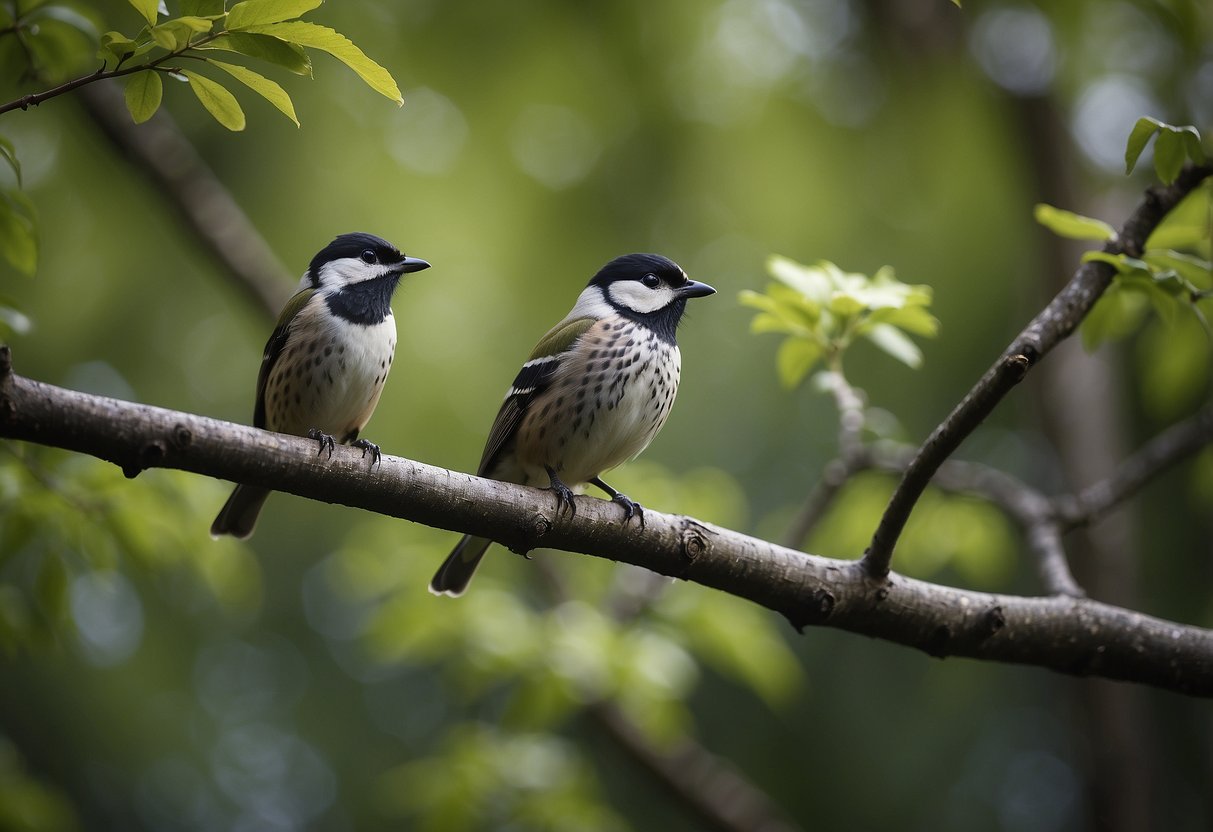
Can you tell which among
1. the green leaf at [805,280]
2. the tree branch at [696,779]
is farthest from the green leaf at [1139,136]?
the tree branch at [696,779]

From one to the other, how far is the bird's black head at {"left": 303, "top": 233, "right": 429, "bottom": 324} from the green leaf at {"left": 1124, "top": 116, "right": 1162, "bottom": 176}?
101 inches

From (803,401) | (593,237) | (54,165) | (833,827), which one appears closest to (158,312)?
(54,165)

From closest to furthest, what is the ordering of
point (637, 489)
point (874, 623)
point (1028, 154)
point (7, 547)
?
1. point (874, 623)
2. point (7, 547)
3. point (637, 489)
4. point (1028, 154)

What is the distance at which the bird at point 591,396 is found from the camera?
13.7ft

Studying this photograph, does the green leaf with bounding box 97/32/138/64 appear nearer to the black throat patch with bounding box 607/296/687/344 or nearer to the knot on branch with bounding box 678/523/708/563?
the knot on branch with bounding box 678/523/708/563

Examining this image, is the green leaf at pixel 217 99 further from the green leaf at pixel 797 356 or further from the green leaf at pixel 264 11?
the green leaf at pixel 797 356

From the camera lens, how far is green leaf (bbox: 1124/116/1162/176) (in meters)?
2.72

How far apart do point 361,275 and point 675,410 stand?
12.7ft

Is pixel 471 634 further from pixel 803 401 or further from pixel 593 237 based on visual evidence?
pixel 803 401

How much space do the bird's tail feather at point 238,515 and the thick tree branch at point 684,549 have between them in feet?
5.95

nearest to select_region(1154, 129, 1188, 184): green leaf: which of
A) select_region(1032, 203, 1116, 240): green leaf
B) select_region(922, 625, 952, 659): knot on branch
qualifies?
select_region(1032, 203, 1116, 240): green leaf

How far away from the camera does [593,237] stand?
6707mm

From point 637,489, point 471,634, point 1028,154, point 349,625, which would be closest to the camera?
point 471,634

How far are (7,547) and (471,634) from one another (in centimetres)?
221
